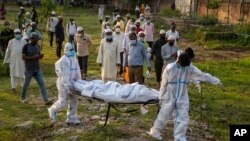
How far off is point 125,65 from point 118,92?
4134 millimetres

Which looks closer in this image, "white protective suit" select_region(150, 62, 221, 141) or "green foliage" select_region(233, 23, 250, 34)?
"white protective suit" select_region(150, 62, 221, 141)

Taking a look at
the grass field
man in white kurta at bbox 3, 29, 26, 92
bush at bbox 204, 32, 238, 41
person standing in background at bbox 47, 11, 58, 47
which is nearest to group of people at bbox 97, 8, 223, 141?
the grass field

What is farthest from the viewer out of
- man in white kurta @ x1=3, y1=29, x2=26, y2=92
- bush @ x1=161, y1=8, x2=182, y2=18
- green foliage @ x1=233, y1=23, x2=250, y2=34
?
bush @ x1=161, y1=8, x2=182, y2=18

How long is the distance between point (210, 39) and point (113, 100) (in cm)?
1528

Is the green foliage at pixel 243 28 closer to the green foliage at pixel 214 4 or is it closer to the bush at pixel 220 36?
the bush at pixel 220 36

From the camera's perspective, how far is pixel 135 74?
37.6 feet

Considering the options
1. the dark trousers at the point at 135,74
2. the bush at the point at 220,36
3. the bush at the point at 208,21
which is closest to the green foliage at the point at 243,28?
the bush at the point at 220,36

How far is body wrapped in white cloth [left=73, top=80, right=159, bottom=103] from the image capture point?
27.1 feet

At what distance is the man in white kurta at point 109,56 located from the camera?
38.8 ft

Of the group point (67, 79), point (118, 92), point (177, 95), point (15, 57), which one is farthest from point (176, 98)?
point (15, 57)

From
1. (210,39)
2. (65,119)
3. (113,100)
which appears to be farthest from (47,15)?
(113,100)

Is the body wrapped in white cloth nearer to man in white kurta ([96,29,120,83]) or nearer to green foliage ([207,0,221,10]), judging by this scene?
man in white kurta ([96,29,120,83])

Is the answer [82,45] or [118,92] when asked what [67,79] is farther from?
[82,45]

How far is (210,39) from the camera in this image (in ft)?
75.3
